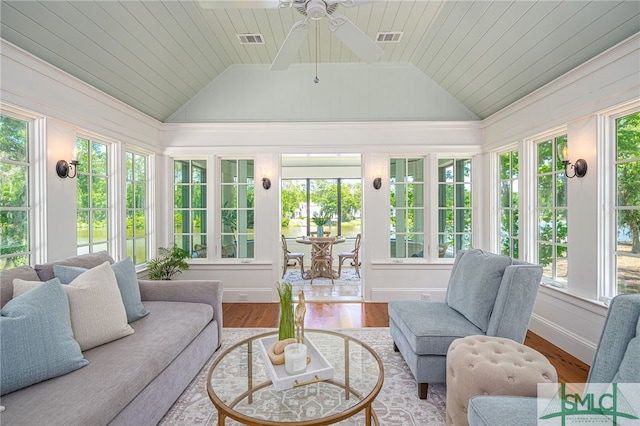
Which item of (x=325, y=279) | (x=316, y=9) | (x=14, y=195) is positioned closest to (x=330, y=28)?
(x=316, y=9)

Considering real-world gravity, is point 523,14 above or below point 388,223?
above

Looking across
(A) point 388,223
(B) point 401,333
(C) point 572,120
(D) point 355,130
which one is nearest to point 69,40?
(D) point 355,130

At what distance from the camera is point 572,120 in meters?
2.82

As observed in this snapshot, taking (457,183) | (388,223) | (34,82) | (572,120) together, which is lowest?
(388,223)

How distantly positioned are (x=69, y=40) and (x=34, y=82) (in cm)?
45

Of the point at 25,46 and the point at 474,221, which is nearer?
the point at 25,46

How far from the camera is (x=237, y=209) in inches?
179

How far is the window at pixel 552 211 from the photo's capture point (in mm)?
3096

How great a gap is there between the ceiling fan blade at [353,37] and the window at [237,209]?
8.35 ft

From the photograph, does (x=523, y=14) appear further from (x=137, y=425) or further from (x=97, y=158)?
(x=97, y=158)

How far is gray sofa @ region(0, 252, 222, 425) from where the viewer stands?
1322 mm

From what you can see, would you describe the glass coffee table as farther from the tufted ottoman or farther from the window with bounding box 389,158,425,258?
the window with bounding box 389,158,425,258

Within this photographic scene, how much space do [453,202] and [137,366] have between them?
4.23 metres

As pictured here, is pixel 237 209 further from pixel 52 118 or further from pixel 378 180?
pixel 52 118
